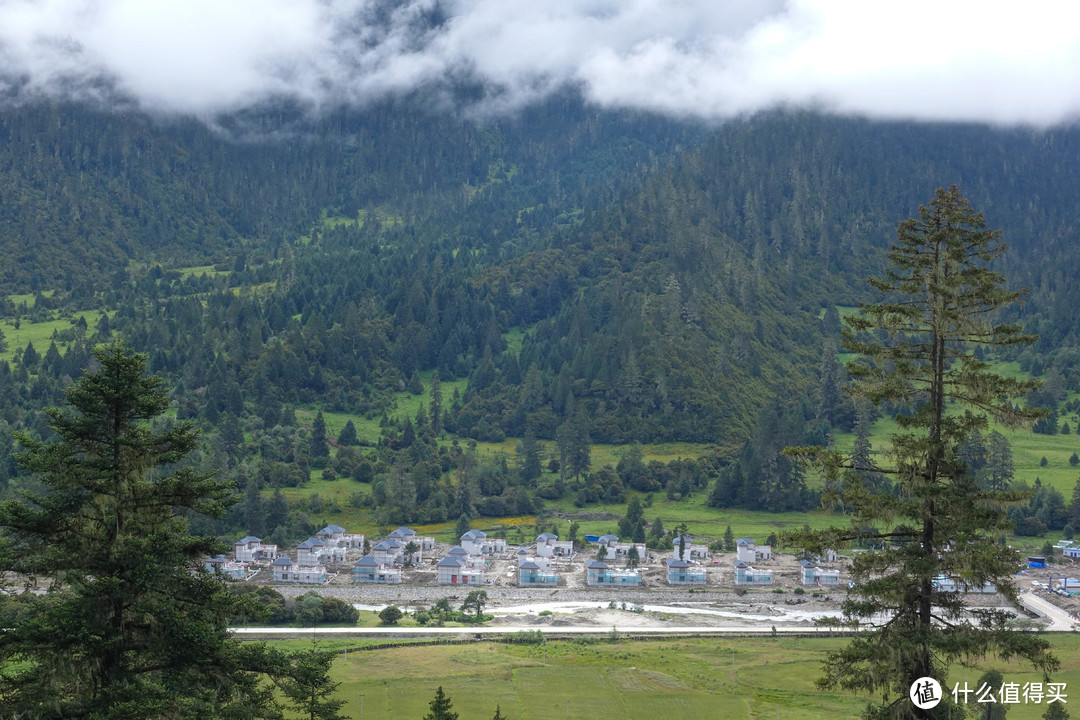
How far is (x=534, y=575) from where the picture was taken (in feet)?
374

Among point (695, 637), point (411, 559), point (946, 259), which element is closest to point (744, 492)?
point (411, 559)

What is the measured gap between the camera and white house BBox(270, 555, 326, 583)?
11329 centimetres

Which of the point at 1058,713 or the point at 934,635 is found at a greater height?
the point at 934,635

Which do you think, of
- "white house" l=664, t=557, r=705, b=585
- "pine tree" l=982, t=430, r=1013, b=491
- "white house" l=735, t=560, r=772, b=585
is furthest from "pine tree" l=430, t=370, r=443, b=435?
"pine tree" l=982, t=430, r=1013, b=491

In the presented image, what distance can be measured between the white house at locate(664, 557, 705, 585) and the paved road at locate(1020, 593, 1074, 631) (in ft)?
102

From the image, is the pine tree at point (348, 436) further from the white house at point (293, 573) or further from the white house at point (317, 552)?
the white house at point (293, 573)

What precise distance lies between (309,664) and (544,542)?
337ft

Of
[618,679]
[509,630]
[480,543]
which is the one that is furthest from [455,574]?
[618,679]

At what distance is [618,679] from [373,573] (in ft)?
154

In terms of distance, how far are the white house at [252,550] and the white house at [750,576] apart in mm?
52182

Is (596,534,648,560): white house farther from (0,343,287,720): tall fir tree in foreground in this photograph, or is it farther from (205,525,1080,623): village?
(0,343,287,720): tall fir tree in foreground

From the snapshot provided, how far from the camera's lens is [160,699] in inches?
830

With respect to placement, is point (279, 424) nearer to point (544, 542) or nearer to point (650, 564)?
point (544, 542)

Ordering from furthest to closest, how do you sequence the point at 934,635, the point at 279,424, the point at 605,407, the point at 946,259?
the point at 605,407, the point at 279,424, the point at 946,259, the point at 934,635
